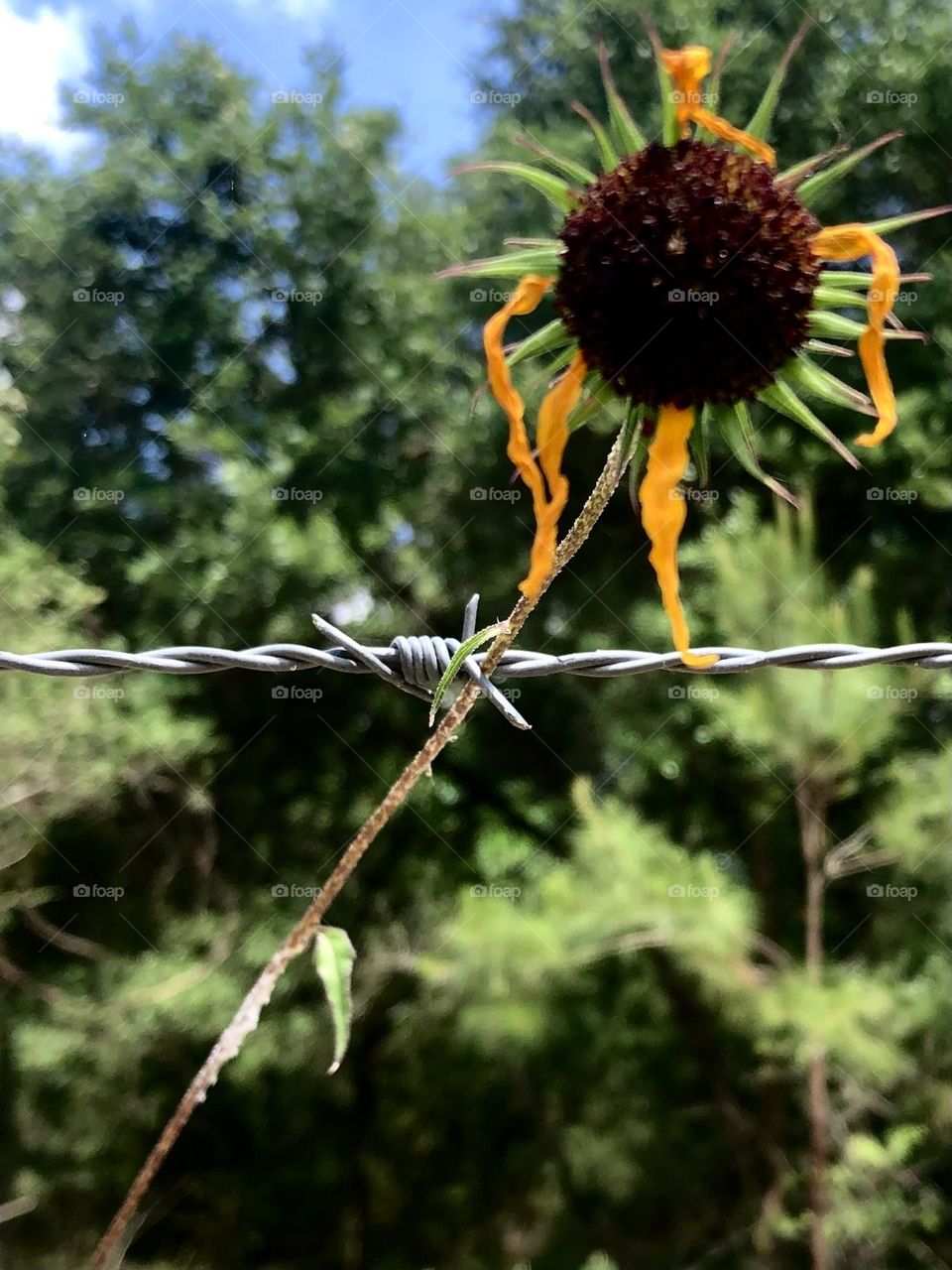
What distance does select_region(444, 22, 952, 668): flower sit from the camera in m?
0.32

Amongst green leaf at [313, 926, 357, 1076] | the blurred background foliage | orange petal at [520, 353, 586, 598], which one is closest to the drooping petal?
orange petal at [520, 353, 586, 598]

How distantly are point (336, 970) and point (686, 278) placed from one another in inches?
10.1

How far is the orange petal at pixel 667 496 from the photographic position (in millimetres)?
318

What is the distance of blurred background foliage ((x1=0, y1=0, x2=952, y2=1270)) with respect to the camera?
79.0 inches

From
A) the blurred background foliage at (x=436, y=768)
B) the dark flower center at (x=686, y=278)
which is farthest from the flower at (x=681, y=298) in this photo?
the blurred background foliage at (x=436, y=768)

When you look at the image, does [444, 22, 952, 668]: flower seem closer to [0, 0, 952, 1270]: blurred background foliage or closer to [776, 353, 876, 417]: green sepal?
[776, 353, 876, 417]: green sepal

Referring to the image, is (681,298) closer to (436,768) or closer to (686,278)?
(686,278)

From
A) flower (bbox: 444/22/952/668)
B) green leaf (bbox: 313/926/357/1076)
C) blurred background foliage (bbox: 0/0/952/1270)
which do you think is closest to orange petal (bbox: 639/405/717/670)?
flower (bbox: 444/22/952/668)

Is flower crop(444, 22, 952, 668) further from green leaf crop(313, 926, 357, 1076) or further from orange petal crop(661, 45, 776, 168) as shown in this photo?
green leaf crop(313, 926, 357, 1076)

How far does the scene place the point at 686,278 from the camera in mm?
320

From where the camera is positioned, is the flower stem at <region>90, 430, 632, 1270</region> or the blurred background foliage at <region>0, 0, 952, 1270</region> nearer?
the flower stem at <region>90, 430, 632, 1270</region>

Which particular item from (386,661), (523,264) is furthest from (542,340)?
(386,661)

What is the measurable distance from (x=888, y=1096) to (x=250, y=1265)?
1677 mm

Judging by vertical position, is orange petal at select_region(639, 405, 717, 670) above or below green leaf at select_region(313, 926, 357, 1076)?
above
